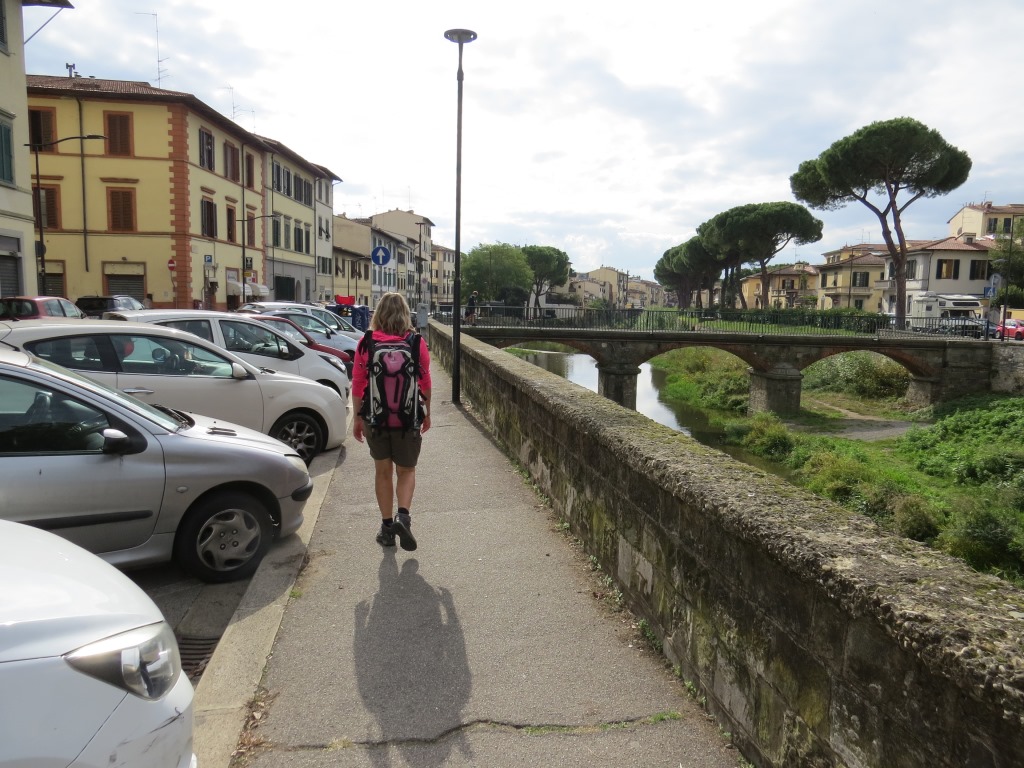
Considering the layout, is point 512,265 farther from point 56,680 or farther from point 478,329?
point 56,680

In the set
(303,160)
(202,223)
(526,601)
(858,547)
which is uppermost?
(303,160)

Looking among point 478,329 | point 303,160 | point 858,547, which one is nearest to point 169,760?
point 858,547

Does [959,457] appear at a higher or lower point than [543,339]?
lower

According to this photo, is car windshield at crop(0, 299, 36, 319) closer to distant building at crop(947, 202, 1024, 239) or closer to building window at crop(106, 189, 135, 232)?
building window at crop(106, 189, 135, 232)

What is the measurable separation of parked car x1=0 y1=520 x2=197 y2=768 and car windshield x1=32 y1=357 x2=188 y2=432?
6.92 feet

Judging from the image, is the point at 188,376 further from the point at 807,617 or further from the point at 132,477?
the point at 807,617

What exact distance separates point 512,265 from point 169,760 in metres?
93.1

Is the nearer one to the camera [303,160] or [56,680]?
[56,680]

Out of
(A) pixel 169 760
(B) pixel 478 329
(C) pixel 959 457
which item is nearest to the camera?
(A) pixel 169 760

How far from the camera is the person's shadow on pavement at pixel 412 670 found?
2939 mm

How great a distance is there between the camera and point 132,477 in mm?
4387

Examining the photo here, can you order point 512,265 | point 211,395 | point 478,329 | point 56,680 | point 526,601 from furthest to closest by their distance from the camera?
point 512,265 < point 478,329 < point 211,395 < point 526,601 < point 56,680

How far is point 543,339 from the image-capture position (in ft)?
129

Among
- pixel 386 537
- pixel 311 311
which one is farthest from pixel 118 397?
pixel 311 311
